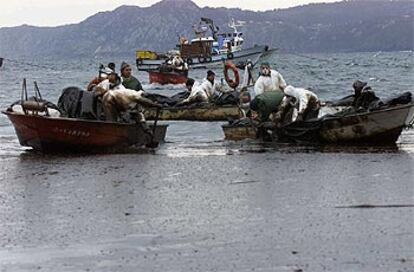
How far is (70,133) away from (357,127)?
5659 millimetres

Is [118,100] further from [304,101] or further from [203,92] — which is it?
[203,92]

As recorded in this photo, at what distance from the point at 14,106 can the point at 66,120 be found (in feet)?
6.29

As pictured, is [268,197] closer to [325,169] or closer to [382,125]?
[325,169]

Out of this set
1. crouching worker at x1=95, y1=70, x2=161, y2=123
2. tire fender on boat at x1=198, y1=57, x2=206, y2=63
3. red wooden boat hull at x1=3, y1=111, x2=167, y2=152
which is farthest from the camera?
tire fender on boat at x1=198, y1=57, x2=206, y2=63

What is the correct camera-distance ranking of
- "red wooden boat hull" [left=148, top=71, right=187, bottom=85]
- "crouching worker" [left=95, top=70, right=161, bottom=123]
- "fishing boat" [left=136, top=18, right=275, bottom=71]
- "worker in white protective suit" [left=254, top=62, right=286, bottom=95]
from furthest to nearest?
1. "fishing boat" [left=136, top=18, right=275, bottom=71]
2. "red wooden boat hull" [left=148, top=71, right=187, bottom=85]
3. "worker in white protective suit" [left=254, top=62, right=286, bottom=95]
4. "crouching worker" [left=95, top=70, right=161, bottom=123]

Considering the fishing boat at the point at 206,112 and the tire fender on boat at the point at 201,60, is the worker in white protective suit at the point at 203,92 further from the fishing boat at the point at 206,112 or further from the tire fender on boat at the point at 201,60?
the tire fender on boat at the point at 201,60

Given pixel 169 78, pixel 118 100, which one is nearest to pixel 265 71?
pixel 118 100

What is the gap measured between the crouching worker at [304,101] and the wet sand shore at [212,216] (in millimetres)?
3054

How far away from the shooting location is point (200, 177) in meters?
12.8

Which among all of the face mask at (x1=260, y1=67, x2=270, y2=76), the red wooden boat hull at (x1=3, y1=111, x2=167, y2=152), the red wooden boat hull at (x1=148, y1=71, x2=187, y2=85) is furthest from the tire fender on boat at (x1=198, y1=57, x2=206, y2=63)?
the red wooden boat hull at (x1=3, y1=111, x2=167, y2=152)

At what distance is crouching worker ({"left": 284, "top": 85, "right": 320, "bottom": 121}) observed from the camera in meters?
17.7

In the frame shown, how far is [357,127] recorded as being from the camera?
17.3 m

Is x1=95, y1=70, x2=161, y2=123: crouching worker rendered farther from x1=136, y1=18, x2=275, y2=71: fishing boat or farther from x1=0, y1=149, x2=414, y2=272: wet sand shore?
x1=136, y1=18, x2=275, y2=71: fishing boat

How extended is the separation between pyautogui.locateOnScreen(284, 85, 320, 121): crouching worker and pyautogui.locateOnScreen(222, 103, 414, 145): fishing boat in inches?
11.4
